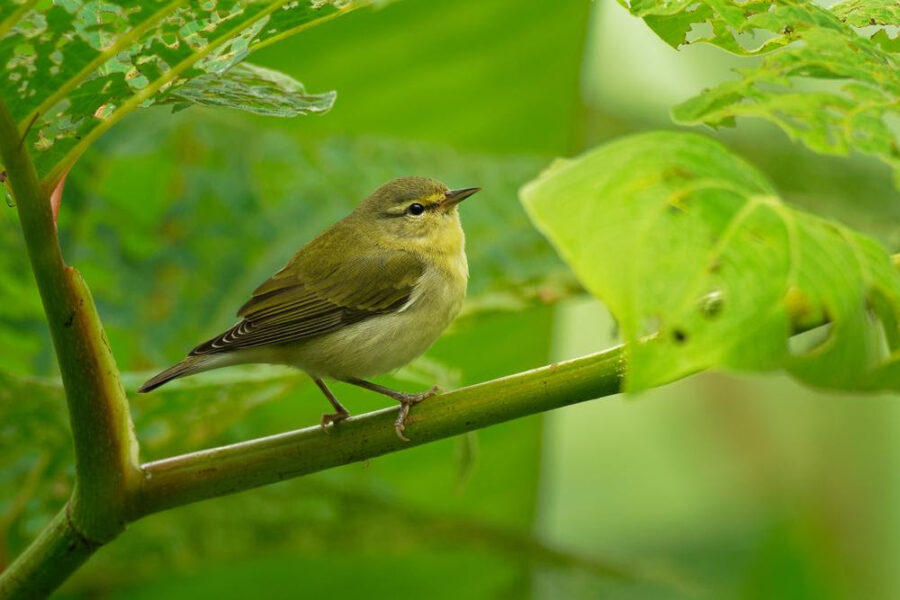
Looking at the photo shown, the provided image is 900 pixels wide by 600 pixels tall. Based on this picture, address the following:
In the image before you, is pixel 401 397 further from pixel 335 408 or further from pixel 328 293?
pixel 328 293

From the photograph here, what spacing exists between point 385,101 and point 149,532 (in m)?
1.47

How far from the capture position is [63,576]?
4.04ft

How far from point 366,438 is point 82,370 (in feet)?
1.06

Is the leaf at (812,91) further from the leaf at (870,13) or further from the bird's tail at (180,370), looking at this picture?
the bird's tail at (180,370)

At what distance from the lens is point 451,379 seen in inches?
64.5

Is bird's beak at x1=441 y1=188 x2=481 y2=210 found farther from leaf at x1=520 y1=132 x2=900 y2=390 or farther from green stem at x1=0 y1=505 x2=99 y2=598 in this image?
leaf at x1=520 y1=132 x2=900 y2=390

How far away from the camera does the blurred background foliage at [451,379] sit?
1984 mm

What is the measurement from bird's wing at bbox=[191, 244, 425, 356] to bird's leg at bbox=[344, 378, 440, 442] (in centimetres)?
18

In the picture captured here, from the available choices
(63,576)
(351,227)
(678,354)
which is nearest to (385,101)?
(351,227)

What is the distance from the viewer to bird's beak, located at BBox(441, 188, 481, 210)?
2.71 m

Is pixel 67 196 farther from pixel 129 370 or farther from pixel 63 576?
pixel 63 576

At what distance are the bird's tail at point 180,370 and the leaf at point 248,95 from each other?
61 centimetres

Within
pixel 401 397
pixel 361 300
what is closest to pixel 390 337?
pixel 361 300

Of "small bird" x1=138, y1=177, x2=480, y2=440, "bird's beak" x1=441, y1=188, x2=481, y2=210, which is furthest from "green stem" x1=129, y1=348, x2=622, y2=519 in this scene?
"bird's beak" x1=441, y1=188, x2=481, y2=210
